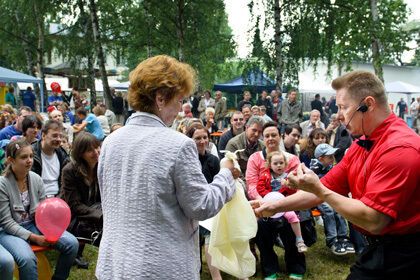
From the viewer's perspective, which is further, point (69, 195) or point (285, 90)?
point (285, 90)

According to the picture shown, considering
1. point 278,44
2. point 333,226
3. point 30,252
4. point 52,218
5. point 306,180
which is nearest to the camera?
point 306,180

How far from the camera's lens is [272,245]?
17.5ft

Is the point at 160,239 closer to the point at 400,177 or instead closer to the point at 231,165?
the point at 231,165

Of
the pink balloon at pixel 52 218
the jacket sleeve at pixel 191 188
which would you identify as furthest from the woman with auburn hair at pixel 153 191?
the pink balloon at pixel 52 218

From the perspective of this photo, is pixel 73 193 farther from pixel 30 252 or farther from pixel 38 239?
pixel 30 252

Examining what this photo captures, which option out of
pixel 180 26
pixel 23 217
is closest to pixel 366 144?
pixel 23 217

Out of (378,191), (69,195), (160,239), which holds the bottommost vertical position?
(69,195)

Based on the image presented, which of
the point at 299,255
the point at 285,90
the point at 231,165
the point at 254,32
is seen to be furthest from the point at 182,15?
the point at 231,165

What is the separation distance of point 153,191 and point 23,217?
2.76 meters

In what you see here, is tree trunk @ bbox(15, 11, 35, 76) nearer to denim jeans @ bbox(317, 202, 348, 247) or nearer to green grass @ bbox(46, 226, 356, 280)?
green grass @ bbox(46, 226, 356, 280)

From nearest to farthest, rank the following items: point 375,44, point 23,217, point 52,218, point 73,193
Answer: point 52,218
point 23,217
point 73,193
point 375,44

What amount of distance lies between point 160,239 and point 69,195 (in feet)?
9.17

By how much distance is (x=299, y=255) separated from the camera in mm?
5352

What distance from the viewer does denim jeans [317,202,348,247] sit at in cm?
591
